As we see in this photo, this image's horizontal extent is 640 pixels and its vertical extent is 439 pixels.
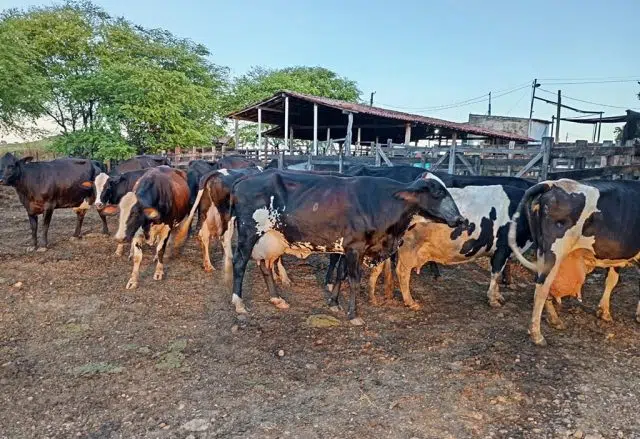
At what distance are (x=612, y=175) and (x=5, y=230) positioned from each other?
11626mm

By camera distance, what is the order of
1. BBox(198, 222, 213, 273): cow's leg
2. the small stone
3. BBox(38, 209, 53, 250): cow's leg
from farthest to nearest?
BBox(38, 209, 53, 250): cow's leg
BBox(198, 222, 213, 273): cow's leg
the small stone

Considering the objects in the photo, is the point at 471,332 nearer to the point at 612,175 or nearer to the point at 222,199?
the point at 222,199

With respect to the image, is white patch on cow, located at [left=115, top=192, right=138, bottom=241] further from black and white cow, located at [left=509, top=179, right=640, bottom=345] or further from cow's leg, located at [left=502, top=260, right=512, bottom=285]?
cow's leg, located at [left=502, top=260, right=512, bottom=285]

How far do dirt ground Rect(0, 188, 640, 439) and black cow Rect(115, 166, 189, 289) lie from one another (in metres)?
0.50

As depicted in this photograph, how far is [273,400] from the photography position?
344cm

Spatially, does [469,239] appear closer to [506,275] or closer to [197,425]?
[506,275]

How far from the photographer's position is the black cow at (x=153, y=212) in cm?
595

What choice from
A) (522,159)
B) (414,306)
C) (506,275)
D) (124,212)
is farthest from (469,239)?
(522,159)

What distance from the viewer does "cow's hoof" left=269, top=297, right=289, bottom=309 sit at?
5391 millimetres

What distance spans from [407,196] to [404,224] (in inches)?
12.5

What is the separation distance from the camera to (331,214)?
508 cm

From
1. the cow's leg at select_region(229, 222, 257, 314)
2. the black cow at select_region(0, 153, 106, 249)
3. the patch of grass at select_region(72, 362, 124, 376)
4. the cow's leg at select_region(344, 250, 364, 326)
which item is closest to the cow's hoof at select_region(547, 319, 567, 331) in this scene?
the cow's leg at select_region(344, 250, 364, 326)

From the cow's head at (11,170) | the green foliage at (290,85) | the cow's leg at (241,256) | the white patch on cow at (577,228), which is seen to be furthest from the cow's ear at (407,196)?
the green foliage at (290,85)

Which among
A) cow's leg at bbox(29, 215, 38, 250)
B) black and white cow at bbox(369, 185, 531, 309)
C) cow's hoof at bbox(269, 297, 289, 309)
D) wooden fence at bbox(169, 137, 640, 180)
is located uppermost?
wooden fence at bbox(169, 137, 640, 180)
